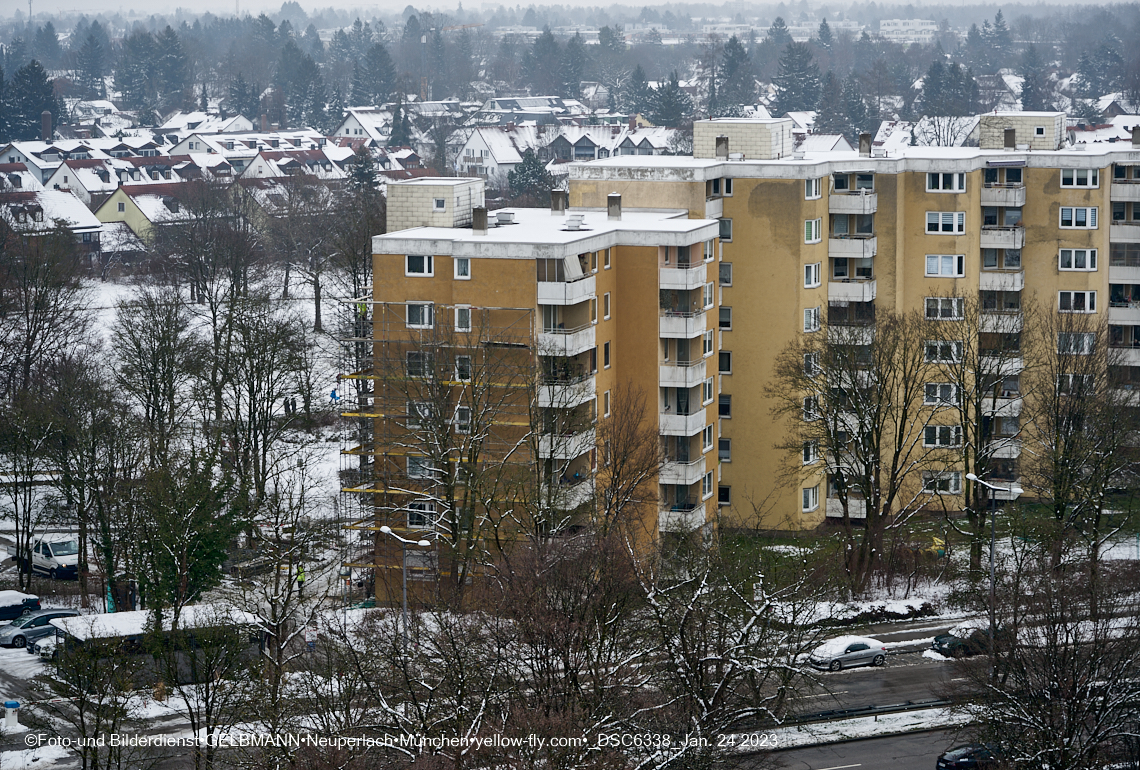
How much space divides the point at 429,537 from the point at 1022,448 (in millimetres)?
24813

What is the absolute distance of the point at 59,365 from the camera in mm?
72625

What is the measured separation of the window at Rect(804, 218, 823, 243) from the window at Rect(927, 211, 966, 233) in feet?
16.6

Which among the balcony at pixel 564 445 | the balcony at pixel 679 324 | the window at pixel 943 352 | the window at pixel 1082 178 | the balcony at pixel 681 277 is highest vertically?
the window at pixel 1082 178

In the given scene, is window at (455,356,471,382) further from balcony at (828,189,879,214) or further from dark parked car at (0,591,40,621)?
balcony at (828,189,879,214)

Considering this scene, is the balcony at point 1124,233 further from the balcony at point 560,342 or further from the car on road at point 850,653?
the car on road at point 850,653

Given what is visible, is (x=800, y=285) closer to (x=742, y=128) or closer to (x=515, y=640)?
(x=742, y=128)

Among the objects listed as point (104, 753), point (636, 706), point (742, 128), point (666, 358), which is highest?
point (742, 128)

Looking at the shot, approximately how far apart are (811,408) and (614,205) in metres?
10.3

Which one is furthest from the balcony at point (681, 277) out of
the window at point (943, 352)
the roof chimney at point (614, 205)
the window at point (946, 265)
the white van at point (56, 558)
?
the white van at point (56, 558)

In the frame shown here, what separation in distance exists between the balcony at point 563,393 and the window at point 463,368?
230 centimetres

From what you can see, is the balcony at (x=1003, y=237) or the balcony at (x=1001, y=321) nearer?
the balcony at (x=1001, y=321)

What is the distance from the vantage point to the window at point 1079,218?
2584 inches

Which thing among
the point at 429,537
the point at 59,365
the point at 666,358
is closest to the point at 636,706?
the point at 429,537

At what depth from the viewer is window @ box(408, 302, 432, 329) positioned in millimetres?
52406
